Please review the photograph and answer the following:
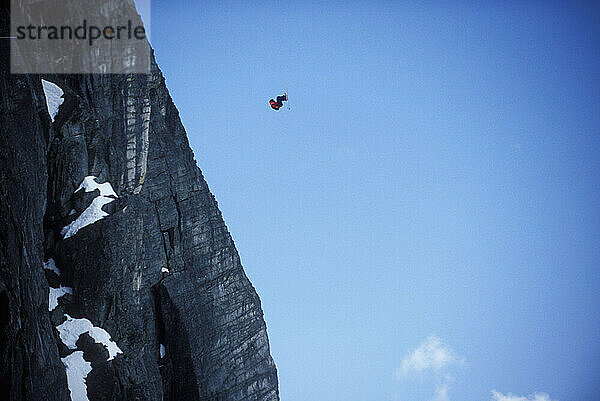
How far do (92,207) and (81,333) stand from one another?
5299 millimetres

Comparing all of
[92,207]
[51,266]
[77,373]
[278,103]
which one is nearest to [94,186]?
[92,207]

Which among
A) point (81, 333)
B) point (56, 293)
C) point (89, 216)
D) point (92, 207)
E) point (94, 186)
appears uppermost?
point (94, 186)

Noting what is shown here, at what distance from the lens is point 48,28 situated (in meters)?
31.4

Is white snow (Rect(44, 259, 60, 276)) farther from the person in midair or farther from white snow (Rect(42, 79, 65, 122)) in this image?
the person in midair

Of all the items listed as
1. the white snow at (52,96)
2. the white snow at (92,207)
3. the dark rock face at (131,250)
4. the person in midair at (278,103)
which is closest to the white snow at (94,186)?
the white snow at (92,207)

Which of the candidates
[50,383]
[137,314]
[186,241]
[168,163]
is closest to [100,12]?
[168,163]

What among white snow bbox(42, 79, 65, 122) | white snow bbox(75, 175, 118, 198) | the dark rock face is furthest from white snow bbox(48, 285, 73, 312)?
white snow bbox(42, 79, 65, 122)

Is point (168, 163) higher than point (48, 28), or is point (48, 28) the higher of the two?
point (48, 28)

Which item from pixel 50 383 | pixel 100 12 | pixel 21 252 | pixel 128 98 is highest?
pixel 100 12

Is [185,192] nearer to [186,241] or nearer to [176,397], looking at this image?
[186,241]

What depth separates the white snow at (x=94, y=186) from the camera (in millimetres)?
32188

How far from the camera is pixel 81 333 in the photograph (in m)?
30.6

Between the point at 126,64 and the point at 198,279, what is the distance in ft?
35.3

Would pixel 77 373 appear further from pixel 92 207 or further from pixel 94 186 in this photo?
pixel 94 186
